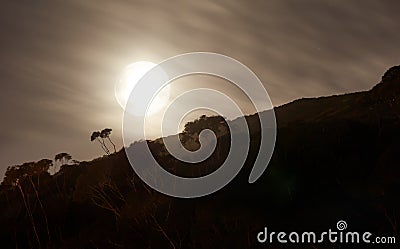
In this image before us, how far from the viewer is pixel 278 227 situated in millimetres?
36656

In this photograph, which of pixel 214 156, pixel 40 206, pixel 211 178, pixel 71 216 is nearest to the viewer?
pixel 211 178

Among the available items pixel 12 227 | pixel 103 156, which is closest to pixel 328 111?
pixel 103 156

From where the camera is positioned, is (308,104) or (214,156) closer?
(214,156)

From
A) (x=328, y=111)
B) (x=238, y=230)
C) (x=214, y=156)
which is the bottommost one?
(x=238, y=230)

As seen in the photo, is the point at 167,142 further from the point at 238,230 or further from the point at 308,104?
the point at 308,104

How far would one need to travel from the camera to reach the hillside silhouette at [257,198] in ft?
117

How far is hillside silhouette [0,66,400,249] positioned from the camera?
35.7m

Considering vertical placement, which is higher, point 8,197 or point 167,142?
point 167,142

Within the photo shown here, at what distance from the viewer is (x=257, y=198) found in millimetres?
40531

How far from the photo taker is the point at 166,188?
49.3 meters

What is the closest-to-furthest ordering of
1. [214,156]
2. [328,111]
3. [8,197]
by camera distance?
[214,156] < [8,197] < [328,111]

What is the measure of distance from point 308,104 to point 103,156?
6626cm

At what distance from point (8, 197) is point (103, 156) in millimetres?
18046

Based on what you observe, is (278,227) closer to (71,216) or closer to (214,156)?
(214,156)
